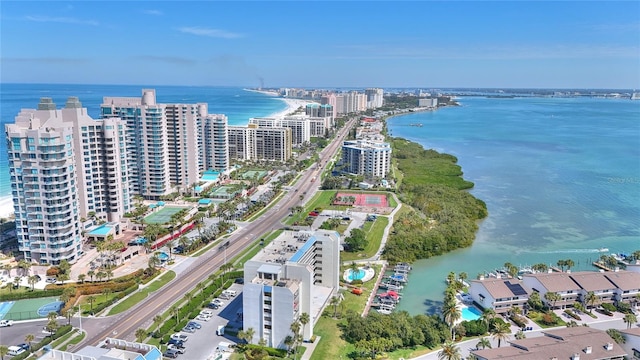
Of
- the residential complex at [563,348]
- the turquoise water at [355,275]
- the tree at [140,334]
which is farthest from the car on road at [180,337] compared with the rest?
the residential complex at [563,348]

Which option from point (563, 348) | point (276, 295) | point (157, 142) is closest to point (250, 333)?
point (276, 295)

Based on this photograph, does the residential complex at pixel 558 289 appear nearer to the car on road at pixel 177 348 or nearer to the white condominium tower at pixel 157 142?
the car on road at pixel 177 348

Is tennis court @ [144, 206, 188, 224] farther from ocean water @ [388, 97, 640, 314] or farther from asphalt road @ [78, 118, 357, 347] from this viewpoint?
ocean water @ [388, 97, 640, 314]

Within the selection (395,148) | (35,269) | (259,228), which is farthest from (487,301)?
(395,148)

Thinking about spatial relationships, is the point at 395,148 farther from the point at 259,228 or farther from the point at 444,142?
the point at 259,228

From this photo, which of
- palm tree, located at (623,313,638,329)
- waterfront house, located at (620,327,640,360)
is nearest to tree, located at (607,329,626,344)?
waterfront house, located at (620,327,640,360)

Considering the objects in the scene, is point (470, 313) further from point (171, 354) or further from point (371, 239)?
point (171, 354)
